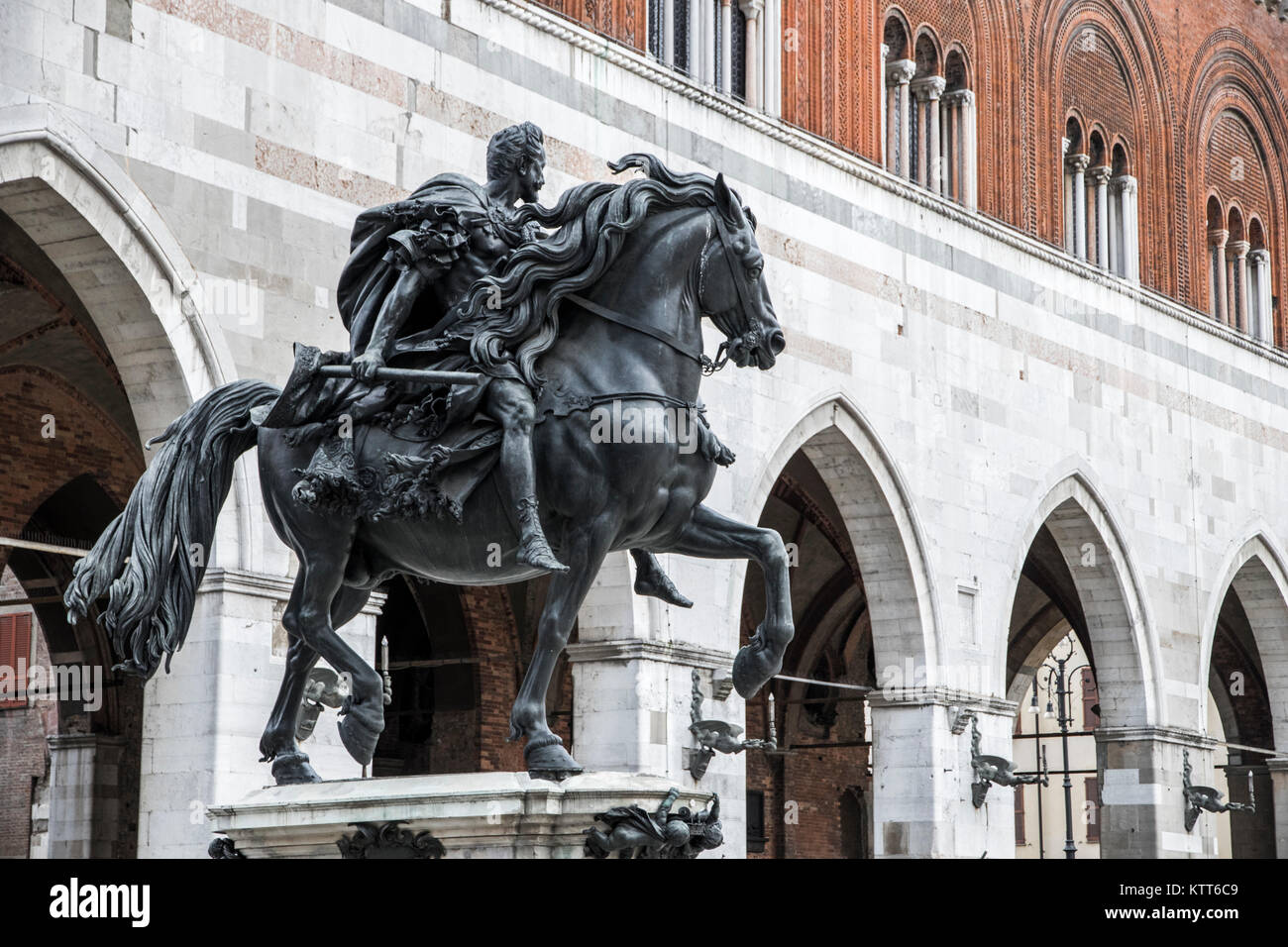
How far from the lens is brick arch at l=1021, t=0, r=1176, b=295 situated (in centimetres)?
1998

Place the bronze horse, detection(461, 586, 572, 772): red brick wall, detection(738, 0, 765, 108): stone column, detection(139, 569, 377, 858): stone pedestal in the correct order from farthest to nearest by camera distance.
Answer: detection(461, 586, 572, 772): red brick wall → detection(738, 0, 765, 108): stone column → detection(139, 569, 377, 858): stone pedestal → the bronze horse

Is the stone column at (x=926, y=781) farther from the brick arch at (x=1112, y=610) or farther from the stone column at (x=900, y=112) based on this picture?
the stone column at (x=900, y=112)

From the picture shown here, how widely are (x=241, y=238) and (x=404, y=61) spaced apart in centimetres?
198

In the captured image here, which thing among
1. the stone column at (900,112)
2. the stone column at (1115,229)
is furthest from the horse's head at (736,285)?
the stone column at (1115,229)

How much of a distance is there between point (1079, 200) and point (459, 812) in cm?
1596

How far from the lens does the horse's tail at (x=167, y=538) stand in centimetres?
641

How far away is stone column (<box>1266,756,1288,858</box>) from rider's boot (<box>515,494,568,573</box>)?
18083 millimetres

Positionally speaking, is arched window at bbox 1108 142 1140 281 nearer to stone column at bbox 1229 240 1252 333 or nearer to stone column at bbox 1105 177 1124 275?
stone column at bbox 1105 177 1124 275

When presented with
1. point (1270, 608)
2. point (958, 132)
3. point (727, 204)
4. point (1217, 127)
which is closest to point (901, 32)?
point (958, 132)

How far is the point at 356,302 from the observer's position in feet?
22.4

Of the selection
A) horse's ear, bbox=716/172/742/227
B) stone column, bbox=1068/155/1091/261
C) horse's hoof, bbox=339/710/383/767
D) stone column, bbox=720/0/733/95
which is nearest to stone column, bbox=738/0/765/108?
stone column, bbox=720/0/733/95

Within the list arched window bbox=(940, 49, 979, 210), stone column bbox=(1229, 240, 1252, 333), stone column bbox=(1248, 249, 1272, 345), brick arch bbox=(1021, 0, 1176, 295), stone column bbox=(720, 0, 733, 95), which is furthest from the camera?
stone column bbox=(1248, 249, 1272, 345)
